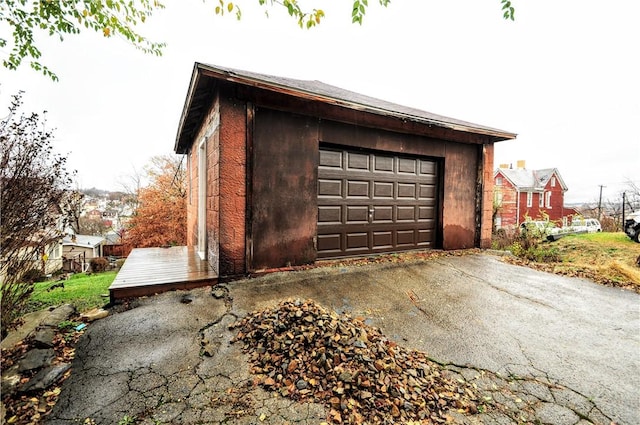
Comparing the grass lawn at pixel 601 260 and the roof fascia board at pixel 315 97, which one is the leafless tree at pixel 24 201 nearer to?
the roof fascia board at pixel 315 97

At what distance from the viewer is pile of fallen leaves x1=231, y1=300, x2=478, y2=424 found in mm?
1760

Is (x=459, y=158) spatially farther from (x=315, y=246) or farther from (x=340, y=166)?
(x=315, y=246)

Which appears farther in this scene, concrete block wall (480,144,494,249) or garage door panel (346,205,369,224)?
concrete block wall (480,144,494,249)

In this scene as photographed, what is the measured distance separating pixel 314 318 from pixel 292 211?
224 centimetres

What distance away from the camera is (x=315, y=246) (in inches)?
187

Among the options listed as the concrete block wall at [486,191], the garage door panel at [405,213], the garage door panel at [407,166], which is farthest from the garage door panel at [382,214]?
the concrete block wall at [486,191]

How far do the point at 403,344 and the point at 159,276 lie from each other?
11.6 ft


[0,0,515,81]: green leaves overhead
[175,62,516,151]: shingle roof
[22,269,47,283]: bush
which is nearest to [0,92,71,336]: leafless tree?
[22,269,47,283]: bush

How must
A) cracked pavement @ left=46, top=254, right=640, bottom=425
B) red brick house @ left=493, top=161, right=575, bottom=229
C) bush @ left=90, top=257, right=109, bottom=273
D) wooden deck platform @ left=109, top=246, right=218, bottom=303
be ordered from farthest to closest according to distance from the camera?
1. red brick house @ left=493, top=161, right=575, bottom=229
2. bush @ left=90, top=257, right=109, bottom=273
3. wooden deck platform @ left=109, top=246, right=218, bottom=303
4. cracked pavement @ left=46, top=254, right=640, bottom=425

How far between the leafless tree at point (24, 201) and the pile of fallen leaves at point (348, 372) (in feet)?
7.42

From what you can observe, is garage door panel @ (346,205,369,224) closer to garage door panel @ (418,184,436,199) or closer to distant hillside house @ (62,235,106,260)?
garage door panel @ (418,184,436,199)

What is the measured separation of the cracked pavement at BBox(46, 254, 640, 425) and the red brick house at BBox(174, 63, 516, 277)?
825mm

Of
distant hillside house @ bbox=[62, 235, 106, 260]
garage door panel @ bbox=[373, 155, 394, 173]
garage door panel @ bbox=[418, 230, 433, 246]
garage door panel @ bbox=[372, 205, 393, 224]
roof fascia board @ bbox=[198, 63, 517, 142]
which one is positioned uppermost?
roof fascia board @ bbox=[198, 63, 517, 142]

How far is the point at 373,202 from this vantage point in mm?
5469
